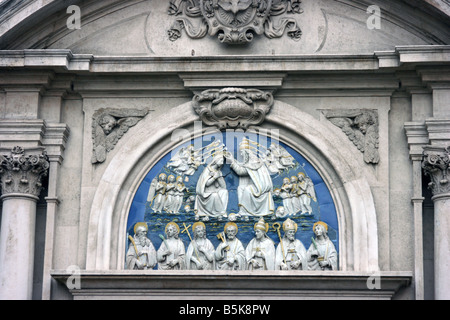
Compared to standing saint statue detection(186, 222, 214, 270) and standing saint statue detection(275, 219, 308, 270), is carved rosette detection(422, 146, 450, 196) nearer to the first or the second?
standing saint statue detection(275, 219, 308, 270)

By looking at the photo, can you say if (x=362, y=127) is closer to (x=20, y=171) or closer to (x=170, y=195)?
(x=170, y=195)

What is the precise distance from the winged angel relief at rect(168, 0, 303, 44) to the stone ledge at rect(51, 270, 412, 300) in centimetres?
325

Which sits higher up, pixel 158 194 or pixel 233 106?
pixel 233 106

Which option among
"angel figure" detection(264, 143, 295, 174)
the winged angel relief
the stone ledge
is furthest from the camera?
the winged angel relief

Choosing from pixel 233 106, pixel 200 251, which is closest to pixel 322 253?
pixel 200 251

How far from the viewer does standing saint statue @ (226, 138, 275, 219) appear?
56.7ft

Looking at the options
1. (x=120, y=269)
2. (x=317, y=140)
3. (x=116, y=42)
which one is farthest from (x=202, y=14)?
(x=120, y=269)

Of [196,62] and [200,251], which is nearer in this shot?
[200,251]

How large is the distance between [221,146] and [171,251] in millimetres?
1584

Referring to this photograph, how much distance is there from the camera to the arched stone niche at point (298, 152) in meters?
17.0

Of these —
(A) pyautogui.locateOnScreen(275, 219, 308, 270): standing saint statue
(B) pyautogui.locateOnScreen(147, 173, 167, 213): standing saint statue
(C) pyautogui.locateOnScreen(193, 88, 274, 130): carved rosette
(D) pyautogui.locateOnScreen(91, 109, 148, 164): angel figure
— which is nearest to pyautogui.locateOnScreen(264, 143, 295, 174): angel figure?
(C) pyautogui.locateOnScreen(193, 88, 274, 130): carved rosette

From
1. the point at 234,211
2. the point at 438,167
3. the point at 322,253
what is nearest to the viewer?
the point at 438,167

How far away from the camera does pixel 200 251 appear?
17.1 meters

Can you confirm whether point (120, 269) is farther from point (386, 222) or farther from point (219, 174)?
point (386, 222)
